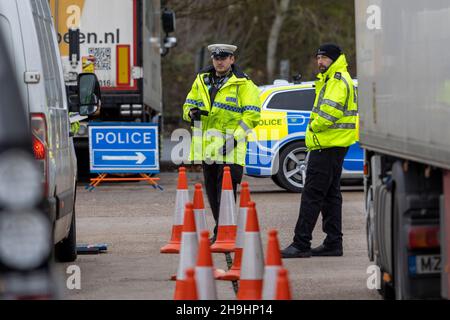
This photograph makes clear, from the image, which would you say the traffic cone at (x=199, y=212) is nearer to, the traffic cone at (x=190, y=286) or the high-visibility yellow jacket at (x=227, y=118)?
the high-visibility yellow jacket at (x=227, y=118)

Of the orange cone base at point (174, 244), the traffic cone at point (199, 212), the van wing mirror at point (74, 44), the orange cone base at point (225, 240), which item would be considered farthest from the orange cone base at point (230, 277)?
the van wing mirror at point (74, 44)

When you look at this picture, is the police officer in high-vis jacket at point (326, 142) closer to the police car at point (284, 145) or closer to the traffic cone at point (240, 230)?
the traffic cone at point (240, 230)

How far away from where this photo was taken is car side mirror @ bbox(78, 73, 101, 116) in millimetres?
11164

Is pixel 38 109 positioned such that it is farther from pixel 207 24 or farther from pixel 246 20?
pixel 207 24

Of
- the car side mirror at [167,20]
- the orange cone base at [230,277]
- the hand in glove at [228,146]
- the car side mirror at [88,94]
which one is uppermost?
the car side mirror at [167,20]

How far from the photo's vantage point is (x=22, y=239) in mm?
4660

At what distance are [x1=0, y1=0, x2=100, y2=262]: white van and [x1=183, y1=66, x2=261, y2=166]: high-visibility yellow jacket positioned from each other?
84.0 inches

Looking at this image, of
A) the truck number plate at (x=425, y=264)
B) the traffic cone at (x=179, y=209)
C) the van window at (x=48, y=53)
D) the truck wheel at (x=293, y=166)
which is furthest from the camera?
the truck wheel at (x=293, y=166)

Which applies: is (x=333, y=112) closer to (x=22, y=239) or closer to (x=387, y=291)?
(x=387, y=291)

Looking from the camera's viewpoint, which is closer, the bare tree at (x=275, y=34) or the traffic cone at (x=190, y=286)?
the traffic cone at (x=190, y=286)

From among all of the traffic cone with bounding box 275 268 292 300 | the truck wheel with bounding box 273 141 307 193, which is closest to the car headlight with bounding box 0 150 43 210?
the traffic cone with bounding box 275 268 292 300

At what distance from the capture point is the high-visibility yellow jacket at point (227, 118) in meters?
13.0

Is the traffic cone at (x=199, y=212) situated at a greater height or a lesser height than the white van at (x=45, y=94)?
lesser

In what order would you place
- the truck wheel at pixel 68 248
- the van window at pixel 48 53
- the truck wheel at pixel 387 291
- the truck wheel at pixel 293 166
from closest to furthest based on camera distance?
the truck wheel at pixel 387 291 < the van window at pixel 48 53 < the truck wheel at pixel 68 248 < the truck wheel at pixel 293 166
